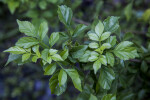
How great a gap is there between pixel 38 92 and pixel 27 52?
185cm

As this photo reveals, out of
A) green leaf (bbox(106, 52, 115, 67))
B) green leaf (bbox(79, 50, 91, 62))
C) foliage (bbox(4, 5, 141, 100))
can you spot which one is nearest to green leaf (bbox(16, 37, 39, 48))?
foliage (bbox(4, 5, 141, 100))

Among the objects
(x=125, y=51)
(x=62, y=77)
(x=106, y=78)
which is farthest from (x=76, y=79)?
(x=125, y=51)

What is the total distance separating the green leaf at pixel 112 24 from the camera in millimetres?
947

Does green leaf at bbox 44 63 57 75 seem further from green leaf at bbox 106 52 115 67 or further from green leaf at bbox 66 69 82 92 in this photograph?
green leaf at bbox 106 52 115 67

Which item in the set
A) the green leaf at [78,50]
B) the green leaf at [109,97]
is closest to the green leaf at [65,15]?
the green leaf at [78,50]

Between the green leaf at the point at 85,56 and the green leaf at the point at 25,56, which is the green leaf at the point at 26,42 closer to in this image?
the green leaf at the point at 25,56

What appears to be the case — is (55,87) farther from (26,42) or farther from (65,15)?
(65,15)

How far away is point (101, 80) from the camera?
0.94m

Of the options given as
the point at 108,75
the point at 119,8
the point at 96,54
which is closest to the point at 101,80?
the point at 108,75

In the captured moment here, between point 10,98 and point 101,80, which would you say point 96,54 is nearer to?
point 101,80

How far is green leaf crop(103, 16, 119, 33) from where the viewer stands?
947mm

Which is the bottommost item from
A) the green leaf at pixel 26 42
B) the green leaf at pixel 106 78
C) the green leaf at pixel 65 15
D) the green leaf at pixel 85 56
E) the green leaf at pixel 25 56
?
the green leaf at pixel 106 78

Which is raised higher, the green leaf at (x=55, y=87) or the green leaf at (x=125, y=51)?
the green leaf at (x=125, y=51)

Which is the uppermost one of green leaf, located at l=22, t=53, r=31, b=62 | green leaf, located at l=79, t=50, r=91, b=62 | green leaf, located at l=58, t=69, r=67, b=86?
green leaf, located at l=22, t=53, r=31, b=62
